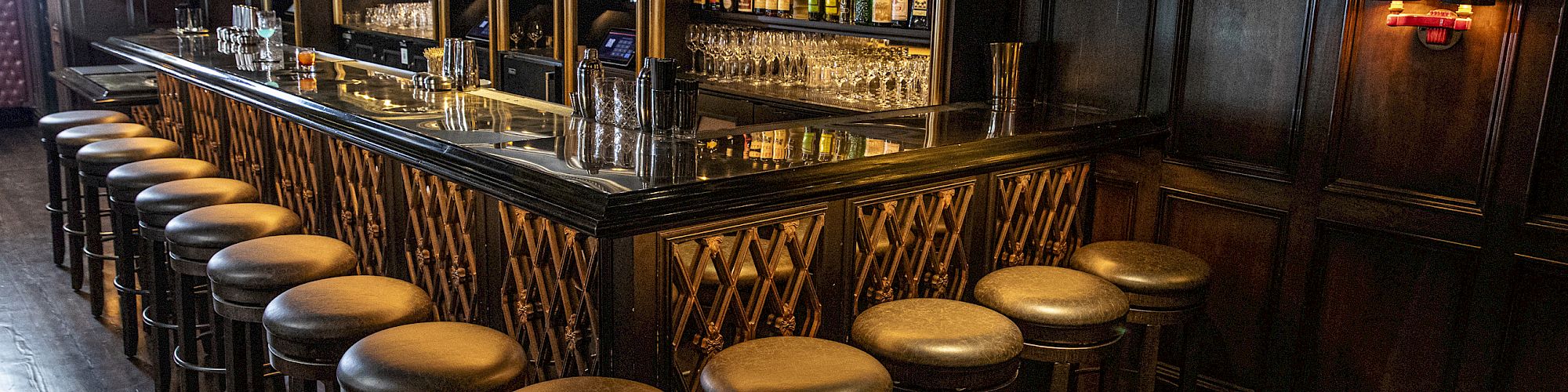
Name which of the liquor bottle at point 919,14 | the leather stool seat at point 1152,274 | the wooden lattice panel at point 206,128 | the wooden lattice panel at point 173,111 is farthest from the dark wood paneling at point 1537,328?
the wooden lattice panel at point 173,111

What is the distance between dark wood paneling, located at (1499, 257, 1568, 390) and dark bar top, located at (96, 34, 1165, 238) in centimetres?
104

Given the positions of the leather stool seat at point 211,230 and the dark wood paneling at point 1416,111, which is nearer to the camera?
the dark wood paneling at point 1416,111

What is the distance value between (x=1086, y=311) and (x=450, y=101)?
204cm

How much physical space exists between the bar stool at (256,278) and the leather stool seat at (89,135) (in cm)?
198

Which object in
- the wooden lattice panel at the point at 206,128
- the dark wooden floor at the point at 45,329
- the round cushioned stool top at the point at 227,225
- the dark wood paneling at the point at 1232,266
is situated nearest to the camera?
the round cushioned stool top at the point at 227,225

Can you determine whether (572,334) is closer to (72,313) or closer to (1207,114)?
(1207,114)

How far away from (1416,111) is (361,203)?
2.98 m

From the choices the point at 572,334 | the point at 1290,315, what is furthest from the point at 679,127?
the point at 1290,315

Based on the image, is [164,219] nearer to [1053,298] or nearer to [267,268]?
[267,268]

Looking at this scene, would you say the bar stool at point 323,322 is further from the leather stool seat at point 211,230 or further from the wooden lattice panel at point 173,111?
the wooden lattice panel at point 173,111

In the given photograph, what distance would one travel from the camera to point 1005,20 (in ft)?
12.9

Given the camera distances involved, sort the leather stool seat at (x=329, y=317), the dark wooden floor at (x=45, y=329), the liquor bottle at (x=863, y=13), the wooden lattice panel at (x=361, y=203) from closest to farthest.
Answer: the leather stool seat at (x=329, y=317) → the wooden lattice panel at (x=361, y=203) → the dark wooden floor at (x=45, y=329) → the liquor bottle at (x=863, y=13)

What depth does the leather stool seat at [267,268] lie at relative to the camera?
265cm

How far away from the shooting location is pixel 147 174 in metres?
3.71
